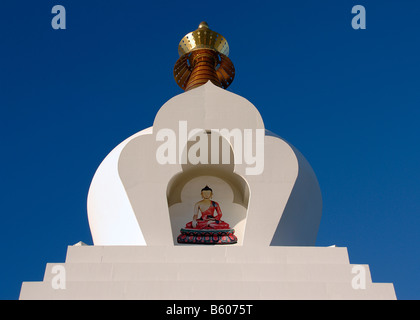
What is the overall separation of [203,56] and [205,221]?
606 cm

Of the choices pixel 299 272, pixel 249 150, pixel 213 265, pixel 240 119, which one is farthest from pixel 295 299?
pixel 240 119

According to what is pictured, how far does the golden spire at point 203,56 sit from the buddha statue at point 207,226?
494 centimetres

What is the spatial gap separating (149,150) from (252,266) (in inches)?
101

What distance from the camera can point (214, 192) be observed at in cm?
898

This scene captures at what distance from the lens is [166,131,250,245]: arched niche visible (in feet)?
28.4

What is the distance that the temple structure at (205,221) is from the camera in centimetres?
580

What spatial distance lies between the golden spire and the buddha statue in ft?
16.2

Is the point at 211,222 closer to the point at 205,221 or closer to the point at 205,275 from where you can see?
the point at 205,221

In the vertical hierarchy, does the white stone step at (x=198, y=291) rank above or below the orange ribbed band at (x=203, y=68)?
below

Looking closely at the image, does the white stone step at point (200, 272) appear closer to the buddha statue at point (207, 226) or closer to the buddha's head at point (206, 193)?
the buddha statue at point (207, 226)

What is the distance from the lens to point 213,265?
6.15 meters

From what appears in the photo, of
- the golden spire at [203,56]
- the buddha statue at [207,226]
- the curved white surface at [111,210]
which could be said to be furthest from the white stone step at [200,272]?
the golden spire at [203,56]

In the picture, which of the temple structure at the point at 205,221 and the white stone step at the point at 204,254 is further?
the white stone step at the point at 204,254
